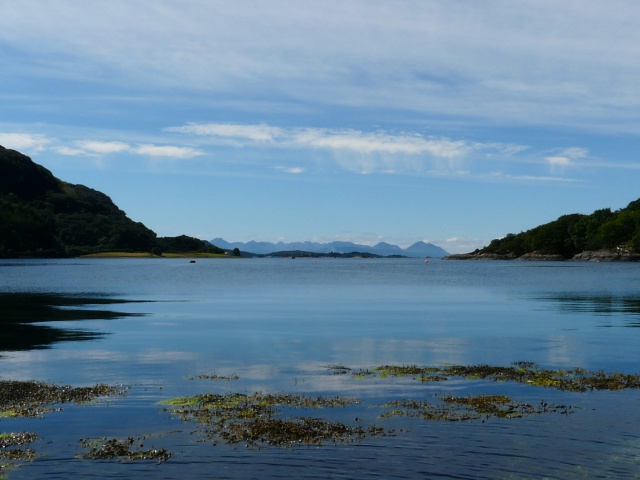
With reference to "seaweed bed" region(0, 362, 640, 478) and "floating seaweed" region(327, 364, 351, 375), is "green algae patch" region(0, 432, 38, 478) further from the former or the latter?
"floating seaweed" region(327, 364, 351, 375)

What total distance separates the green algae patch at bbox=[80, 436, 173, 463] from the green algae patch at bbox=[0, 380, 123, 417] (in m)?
4.99

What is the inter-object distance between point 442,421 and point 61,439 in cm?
1375

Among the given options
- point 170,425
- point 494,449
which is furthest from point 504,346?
point 170,425

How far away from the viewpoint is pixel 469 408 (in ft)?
87.9

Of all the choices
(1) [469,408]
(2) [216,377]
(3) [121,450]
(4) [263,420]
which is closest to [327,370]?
(2) [216,377]

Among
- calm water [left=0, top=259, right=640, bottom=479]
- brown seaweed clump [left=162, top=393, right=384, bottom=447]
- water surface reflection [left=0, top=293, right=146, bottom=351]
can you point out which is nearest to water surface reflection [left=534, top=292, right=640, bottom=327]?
calm water [left=0, top=259, right=640, bottom=479]

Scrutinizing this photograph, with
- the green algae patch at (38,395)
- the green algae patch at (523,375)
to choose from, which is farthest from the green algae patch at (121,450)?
the green algae patch at (523,375)

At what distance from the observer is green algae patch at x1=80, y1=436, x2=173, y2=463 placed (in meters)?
20.5

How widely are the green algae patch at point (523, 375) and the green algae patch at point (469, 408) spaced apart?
4352 mm

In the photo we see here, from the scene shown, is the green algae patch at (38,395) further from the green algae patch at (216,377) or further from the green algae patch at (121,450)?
the green algae patch at (121,450)

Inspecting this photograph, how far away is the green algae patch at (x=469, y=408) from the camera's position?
2561cm

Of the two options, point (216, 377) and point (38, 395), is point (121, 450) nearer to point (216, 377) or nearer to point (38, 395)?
point (38, 395)

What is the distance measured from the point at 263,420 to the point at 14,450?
8536mm

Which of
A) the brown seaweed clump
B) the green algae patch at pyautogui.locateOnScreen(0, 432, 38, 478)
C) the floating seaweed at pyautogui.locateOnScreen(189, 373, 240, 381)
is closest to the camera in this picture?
the green algae patch at pyautogui.locateOnScreen(0, 432, 38, 478)
